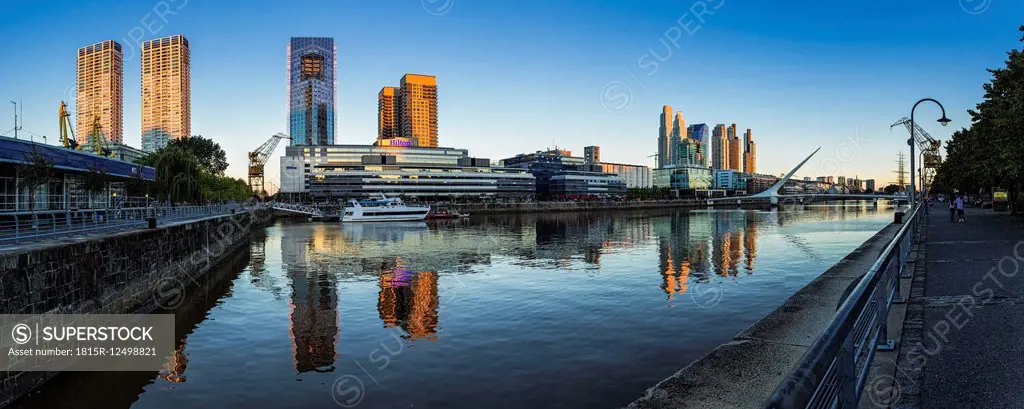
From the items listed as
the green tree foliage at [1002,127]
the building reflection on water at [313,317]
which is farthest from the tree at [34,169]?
the green tree foliage at [1002,127]

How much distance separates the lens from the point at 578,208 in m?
196

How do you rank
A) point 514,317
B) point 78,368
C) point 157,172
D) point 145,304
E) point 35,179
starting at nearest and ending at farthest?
1. point 78,368
2. point 514,317
3. point 145,304
4. point 35,179
5. point 157,172

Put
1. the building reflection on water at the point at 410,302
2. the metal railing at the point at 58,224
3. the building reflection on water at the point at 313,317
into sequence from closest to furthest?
the building reflection on water at the point at 313,317 → the metal railing at the point at 58,224 → the building reflection on water at the point at 410,302

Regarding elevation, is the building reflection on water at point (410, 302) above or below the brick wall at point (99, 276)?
below

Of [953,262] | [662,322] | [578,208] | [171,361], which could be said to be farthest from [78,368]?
[578,208]

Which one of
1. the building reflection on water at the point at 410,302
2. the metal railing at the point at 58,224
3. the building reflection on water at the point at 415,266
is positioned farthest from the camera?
the building reflection on water at the point at 415,266

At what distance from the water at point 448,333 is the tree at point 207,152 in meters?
98.8

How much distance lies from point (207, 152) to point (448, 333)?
122687mm

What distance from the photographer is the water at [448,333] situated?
12.8 meters

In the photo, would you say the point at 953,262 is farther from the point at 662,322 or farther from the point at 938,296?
the point at 662,322

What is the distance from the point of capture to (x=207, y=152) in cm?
12219

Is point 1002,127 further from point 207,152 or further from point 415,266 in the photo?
point 207,152

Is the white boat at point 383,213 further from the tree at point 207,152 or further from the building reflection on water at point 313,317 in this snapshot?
the building reflection on water at point 313,317

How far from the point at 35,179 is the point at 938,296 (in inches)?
1566
